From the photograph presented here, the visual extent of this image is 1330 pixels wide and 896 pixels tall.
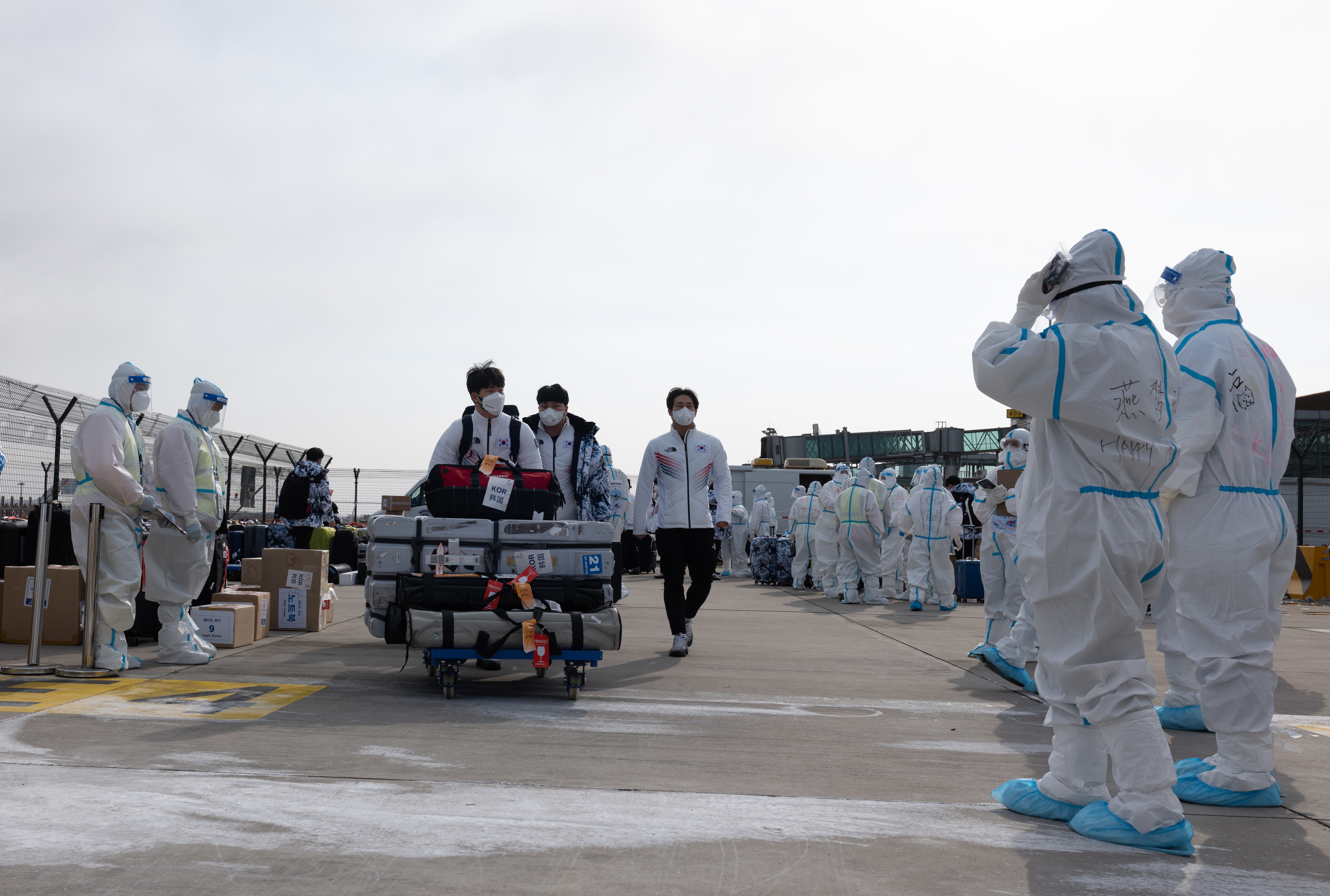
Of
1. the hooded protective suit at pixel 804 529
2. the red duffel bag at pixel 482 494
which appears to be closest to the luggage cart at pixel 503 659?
the red duffel bag at pixel 482 494

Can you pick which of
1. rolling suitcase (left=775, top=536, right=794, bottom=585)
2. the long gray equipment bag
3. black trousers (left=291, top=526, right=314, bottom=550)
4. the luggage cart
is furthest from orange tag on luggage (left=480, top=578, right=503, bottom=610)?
rolling suitcase (left=775, top=536, right=794, bottom=585)

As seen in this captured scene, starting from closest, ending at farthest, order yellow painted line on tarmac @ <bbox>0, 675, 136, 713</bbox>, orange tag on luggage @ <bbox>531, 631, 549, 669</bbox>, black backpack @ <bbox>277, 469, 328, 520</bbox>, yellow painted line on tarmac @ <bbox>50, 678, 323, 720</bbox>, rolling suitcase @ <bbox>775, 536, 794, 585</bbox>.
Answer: yellow painted line on tarmac @ <bbox>50, 678, 323, 720</bbox> → yellow painted line on tarmac @ <bbox>0, 675, 136, 713</bbox> → orange tag on luggage @ <bbox>531, 631, 549, 669</bbox> → black backpack @ <bbox>277, 469, 328, 520</bbox> → rolling suitcase @ <bbox>775, 536, 794, 585</bbox>

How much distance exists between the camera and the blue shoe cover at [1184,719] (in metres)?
5.14

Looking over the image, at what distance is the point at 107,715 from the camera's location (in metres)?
4.62

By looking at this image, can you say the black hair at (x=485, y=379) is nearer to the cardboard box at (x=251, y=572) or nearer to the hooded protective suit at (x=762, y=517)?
the cardboard box at (x=251, y=572)

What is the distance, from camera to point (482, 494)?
618 cm

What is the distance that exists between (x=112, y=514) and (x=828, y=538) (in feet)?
36.8

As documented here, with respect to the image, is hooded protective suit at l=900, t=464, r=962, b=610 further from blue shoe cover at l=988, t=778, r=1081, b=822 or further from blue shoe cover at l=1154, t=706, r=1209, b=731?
blue shoe cover at l=988, t=778, r=1081, b=822

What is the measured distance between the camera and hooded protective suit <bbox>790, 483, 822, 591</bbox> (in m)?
16.2

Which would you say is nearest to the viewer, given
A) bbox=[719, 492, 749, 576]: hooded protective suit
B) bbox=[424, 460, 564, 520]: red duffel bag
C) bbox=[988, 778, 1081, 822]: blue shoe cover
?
bbox=[988, 778, 1081, 822]: blue shoe cover

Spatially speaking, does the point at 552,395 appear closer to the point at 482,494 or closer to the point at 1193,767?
the point at 482,494

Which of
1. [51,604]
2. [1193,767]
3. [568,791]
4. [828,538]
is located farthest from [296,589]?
[828,538]

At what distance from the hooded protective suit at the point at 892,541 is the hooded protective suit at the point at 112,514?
983cm

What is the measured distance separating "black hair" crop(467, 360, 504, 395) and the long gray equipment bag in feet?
6.48
